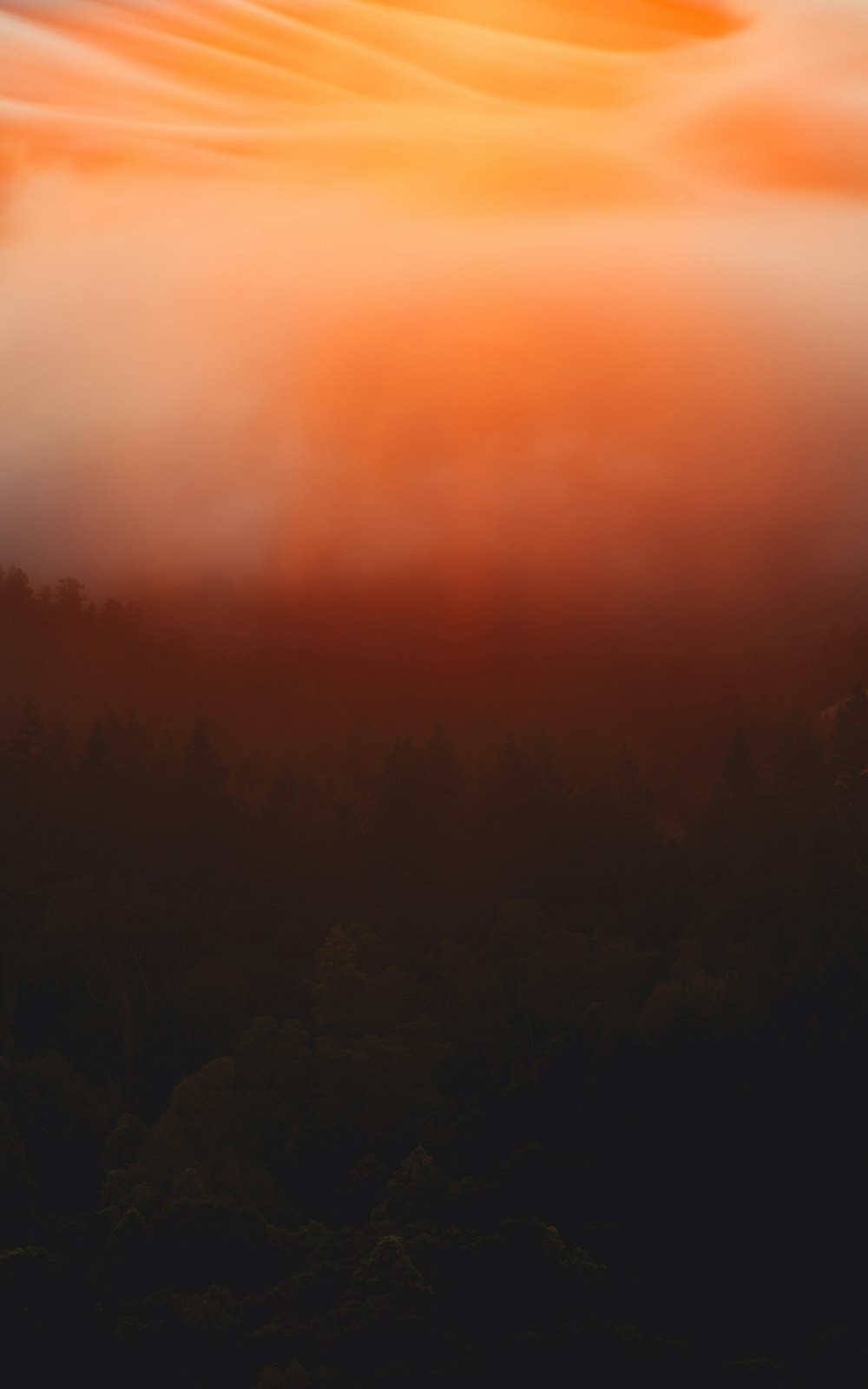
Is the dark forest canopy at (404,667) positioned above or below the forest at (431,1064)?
above

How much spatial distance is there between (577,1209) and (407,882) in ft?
66.7

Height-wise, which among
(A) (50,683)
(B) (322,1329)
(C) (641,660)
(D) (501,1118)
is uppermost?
(C) (641,660)

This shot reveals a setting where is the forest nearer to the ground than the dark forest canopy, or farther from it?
nearer to the ground

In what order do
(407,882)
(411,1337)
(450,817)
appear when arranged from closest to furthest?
(411,1337), (407,882), (450,817)

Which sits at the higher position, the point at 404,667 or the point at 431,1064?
the point at 404,667

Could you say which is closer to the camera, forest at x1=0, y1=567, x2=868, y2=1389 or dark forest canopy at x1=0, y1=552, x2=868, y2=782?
forest at x1=0, y1=567, x2=868, y2=1389

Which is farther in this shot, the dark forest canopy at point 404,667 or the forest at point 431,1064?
the dark forest canopy at point 404,667

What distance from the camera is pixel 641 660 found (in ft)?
316

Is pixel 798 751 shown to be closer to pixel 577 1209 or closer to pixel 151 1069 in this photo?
pixel 151 1069

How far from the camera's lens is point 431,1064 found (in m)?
37.1

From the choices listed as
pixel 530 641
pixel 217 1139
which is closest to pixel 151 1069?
pixel 217 1139

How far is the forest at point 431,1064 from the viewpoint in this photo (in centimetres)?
2567

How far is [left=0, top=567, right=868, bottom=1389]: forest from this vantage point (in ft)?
84.2

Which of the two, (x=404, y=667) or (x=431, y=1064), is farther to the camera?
(x=404, y=667)
